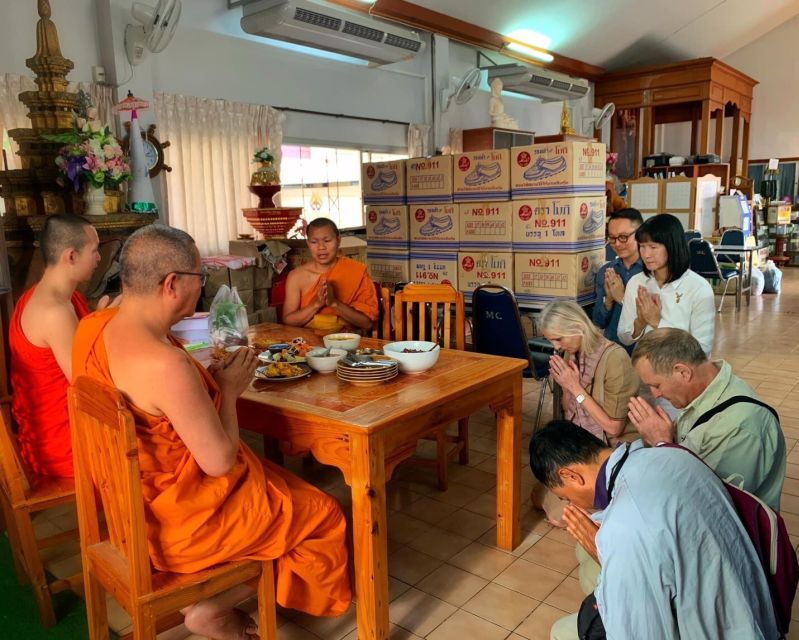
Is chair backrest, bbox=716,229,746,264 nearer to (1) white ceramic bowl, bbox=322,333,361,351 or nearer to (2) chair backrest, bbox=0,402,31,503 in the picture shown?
(1) white ceramic bowl, bbox=322,333,361,351

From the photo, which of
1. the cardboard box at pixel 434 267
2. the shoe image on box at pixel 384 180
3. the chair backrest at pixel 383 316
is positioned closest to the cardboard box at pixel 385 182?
the shoe image on box at pixel 384 180

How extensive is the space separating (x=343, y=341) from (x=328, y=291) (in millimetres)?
713

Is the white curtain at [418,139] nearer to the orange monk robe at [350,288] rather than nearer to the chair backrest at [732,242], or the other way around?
the chair backrest at [732,242]

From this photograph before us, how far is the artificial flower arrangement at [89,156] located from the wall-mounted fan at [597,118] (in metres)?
7.26

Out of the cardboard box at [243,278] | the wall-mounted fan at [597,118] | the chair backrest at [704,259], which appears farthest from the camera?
the wall-mounted fan at [597,118]

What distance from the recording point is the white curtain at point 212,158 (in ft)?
16.1

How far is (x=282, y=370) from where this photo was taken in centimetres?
212

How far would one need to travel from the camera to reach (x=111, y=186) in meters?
3.52

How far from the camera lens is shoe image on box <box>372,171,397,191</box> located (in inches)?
168

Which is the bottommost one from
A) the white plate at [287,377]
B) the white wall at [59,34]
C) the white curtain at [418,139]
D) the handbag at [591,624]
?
the handbag at [591,624]

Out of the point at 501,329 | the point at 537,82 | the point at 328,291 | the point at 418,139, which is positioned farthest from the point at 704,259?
→ the point at 328,291

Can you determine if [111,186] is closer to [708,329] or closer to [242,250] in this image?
[242,250]

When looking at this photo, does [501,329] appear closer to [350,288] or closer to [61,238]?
[350,288]

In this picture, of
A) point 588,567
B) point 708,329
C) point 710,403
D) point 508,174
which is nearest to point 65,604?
point 588,567
